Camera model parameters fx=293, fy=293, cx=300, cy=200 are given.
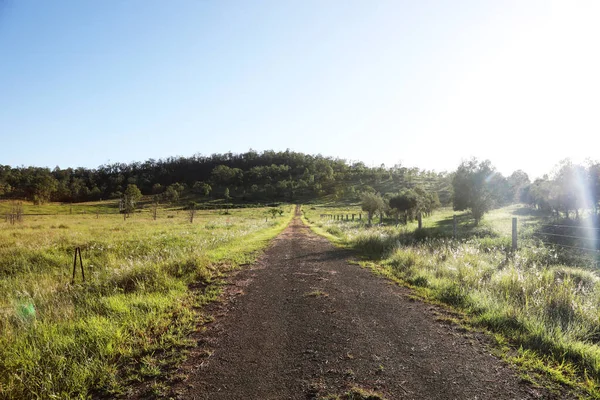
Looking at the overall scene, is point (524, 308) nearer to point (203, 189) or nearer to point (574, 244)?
point (574, 244)

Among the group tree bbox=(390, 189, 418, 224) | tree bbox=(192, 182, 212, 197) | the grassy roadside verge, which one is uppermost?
tree bbox=(192, 182, 212, 197)

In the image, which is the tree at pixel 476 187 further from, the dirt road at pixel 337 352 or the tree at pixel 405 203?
the dirt road at pixel 337 352

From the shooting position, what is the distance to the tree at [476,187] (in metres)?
35.4

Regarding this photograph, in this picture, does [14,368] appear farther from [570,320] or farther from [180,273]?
[570,320]

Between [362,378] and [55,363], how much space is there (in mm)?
4604

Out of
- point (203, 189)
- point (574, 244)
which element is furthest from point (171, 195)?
point (574, 244)

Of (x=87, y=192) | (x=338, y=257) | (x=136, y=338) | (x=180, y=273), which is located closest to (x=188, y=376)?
(x=136, y=338)

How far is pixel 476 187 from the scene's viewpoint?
1407 inches

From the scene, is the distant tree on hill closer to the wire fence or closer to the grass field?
the grass field

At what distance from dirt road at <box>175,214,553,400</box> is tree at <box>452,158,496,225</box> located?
3326 cm

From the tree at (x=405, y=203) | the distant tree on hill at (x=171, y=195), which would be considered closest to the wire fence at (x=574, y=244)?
the tree at (x=405, y=203)

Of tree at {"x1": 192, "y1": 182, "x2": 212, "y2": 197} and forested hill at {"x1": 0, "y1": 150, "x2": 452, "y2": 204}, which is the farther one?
tree at {"x1": 192, "y1": 182, "x2": 212, "y2": 197}

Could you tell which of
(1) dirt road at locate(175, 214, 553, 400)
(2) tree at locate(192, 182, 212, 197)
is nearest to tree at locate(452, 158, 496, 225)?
(1) dirt road at locate(175, 214, 553, 400)

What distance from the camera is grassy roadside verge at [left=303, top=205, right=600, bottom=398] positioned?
176 inches
